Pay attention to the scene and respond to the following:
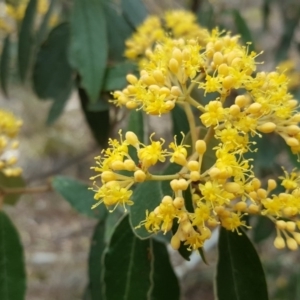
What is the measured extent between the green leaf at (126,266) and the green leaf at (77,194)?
0.26m

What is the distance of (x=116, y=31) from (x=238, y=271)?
834mm

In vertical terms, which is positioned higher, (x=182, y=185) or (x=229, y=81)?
(x=229, y=81)

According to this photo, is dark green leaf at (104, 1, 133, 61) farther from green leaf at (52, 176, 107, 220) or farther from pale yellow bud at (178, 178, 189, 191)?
pale yellow bud at (178, 178, 189, 191)

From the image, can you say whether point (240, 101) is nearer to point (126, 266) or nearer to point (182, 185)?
point (182, 185)

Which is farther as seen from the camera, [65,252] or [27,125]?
[27,125]

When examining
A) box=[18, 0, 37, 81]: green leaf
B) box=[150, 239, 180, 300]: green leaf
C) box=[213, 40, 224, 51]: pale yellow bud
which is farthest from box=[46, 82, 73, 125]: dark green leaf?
box=[213, 40, 224, 51]: pale yellow bud

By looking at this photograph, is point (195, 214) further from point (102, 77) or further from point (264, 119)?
point (102, 77)

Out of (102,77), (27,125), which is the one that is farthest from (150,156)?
(27,125)

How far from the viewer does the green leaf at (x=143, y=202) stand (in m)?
0.86

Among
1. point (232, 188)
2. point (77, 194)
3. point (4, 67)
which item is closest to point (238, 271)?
point (232, 188)

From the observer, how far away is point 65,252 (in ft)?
10.2

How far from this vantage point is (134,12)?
1.51 m

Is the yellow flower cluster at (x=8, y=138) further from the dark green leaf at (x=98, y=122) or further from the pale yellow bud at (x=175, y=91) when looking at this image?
the pale yellow bud at (x=175, y=91)

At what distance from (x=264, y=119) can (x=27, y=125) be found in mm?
3113
